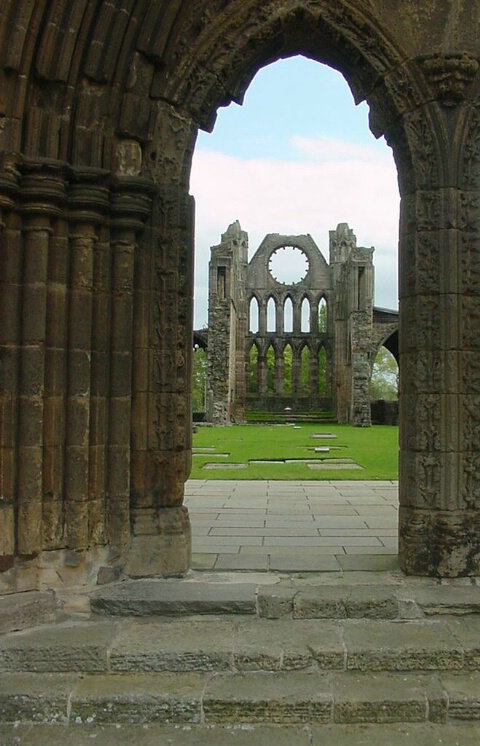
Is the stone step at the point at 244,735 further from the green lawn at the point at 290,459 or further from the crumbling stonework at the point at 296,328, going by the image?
the crumbling stonework at the point at 296,328

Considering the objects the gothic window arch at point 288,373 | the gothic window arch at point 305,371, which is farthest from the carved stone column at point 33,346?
the gothic window arch at point 288,373

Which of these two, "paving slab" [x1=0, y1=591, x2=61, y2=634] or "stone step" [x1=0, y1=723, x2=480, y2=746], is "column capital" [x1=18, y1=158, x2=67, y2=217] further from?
"stone step" [x1=0, y1=723, x2=480, y2=746]

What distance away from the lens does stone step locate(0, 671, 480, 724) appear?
3.22m

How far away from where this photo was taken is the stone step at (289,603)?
3.94 metres

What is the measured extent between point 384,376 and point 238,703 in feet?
219

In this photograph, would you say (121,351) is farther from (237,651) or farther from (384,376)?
(384,376)

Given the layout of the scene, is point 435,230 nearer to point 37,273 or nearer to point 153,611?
point 37,273

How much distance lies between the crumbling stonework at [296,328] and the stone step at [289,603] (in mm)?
28666

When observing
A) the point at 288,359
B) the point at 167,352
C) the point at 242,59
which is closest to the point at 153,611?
the point at 167,352

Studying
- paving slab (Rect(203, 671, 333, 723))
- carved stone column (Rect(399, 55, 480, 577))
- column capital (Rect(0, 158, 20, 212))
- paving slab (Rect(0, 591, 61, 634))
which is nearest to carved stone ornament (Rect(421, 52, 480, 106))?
carved stone column (Rect(399, 55, 480, 577))

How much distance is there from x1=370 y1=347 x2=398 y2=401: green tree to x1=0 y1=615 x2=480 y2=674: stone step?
6231 centimetres

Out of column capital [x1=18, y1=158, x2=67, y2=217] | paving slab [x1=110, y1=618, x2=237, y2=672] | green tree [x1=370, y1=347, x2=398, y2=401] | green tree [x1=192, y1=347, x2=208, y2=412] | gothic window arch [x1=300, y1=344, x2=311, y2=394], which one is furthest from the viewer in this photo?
green tree [x1=370, y1=347, x2=398, y2=401]

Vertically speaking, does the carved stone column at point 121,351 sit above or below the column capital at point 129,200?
below

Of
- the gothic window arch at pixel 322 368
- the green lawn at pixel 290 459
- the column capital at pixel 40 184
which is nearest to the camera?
the column capital at pixel 40 184
